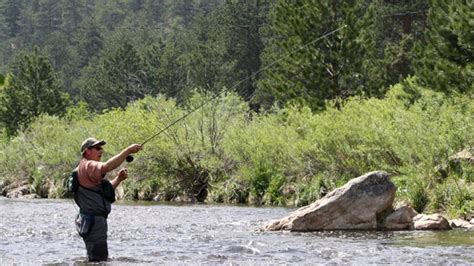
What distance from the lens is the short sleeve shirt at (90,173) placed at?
39.4 feet

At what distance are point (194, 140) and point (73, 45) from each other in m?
101

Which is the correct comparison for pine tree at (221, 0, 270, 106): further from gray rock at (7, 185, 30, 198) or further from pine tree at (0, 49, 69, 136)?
gray rock at (7, 185, 30, 198)

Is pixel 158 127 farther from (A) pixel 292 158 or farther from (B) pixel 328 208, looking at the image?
(B) pixel 328 208

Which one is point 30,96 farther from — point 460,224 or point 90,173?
point 90,173

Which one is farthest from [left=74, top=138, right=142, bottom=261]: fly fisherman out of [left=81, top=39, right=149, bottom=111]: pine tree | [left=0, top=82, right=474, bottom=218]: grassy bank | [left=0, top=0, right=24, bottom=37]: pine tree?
[left=0, top=0, right=24, bottom=37]: pine tree

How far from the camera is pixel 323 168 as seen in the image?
1214 inches

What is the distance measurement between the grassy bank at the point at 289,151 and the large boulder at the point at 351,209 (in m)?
2.26

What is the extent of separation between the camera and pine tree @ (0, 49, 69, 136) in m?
69.1

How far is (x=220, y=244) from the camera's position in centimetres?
1666

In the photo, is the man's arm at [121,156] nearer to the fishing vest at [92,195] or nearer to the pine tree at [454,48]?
the fishing vest at [92,195]

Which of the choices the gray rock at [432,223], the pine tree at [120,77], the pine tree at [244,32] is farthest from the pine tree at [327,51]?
the pine tree at [120,77]

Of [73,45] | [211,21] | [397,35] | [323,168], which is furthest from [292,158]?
[73,45]

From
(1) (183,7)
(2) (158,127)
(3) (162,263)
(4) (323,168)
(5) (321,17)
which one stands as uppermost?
(1) (183,7)

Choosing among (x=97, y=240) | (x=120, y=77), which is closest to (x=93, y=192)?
(x=97, y=240)
